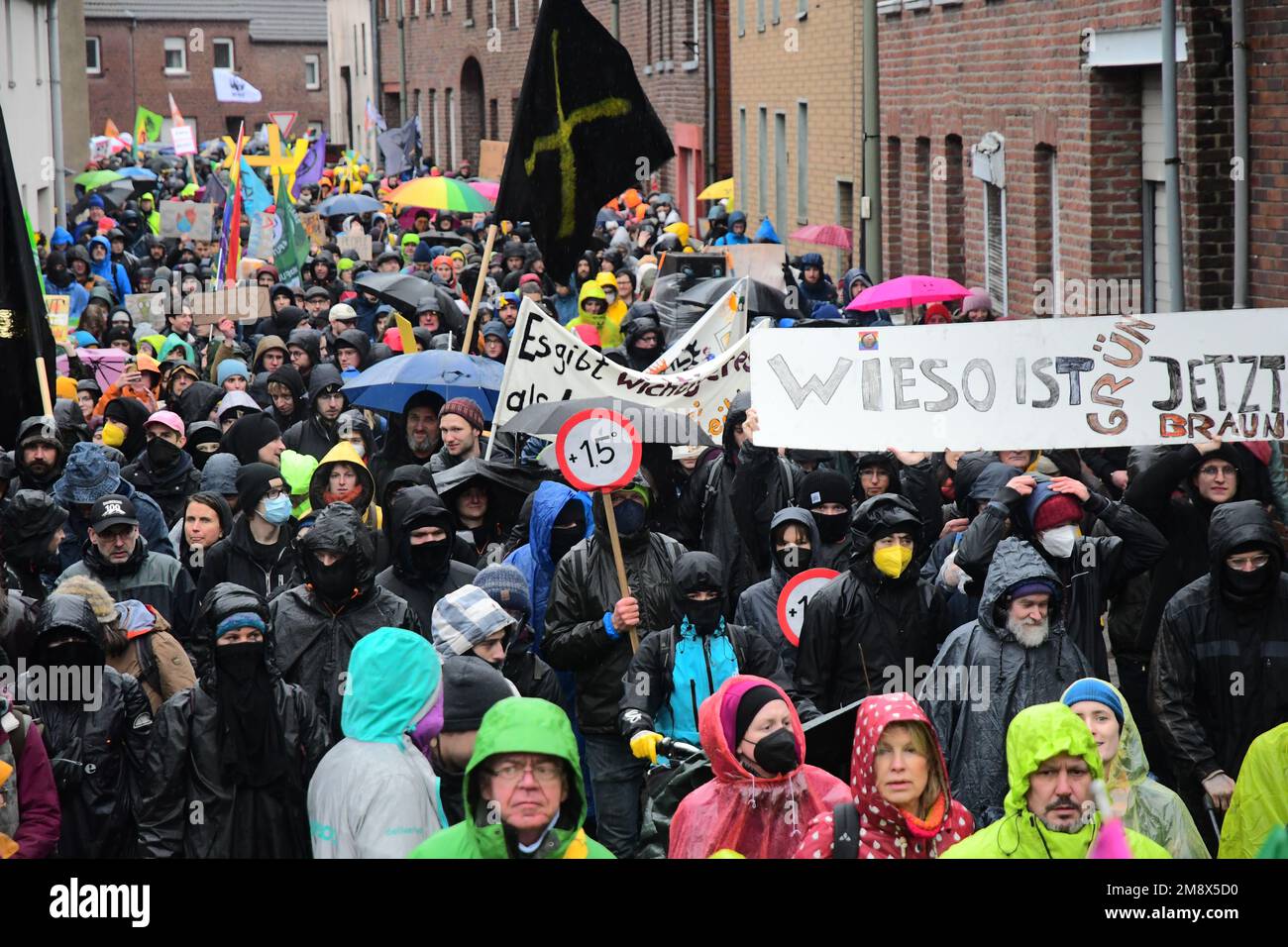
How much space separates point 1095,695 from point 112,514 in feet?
13.3

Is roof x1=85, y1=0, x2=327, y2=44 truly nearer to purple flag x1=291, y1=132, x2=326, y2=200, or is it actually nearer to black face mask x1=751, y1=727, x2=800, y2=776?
purple flag x1=291, y1=132, x2=326, y2=200

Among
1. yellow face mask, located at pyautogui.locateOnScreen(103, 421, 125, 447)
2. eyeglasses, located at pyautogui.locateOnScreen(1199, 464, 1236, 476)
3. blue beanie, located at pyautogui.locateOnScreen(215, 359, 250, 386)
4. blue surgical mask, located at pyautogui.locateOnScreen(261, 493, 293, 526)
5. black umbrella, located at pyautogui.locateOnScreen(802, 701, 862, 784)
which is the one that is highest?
blue beanie, located at pyautogui.locateOnScreen(215, 359, 250, 386)

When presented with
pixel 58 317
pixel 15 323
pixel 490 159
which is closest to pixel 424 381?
pixel 15 323

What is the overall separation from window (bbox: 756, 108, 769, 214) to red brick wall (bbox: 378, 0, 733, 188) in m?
3.97

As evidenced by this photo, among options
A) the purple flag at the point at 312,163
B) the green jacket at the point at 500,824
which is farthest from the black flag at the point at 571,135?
the purple flag at the point at 312,163

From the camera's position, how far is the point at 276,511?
8516mm

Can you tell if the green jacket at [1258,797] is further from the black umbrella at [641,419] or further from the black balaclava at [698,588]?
the black umbrella at [641,419]

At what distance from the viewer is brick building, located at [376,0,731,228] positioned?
3703 cm

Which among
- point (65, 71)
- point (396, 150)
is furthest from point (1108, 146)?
point (65, 71)

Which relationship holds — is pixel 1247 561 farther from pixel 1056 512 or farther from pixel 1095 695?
pixel 1095 695

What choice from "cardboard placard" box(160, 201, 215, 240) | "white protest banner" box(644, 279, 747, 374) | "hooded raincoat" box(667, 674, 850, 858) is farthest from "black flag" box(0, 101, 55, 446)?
"cardboard placard" box(160, 201, 215, 240)

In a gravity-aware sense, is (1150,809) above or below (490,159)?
below

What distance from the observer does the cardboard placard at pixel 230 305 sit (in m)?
17.8

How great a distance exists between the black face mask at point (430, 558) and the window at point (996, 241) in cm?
1182
